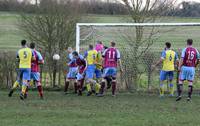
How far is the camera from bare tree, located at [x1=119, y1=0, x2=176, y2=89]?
79.2 ft

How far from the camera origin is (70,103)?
18453 millimetres

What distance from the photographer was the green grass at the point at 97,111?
13.9 m

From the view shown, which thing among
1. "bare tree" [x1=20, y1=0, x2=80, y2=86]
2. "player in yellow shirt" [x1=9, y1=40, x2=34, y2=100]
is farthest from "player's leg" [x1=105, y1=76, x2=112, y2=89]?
"bare tree" [x1=20, y1=0, x2=80, y2=86]

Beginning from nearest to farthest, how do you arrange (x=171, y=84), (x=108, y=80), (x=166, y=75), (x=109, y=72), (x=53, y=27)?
(x=166, y=75) → (x=171, y=84) → (x=109, y=72) → (x=108, y=80) → (x=53, y=27)

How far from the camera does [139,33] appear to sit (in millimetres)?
25141

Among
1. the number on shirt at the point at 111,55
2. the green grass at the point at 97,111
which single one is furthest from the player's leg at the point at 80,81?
the number on shirt at the point at 111,55

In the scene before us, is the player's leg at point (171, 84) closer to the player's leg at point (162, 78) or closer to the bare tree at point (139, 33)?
the player's leg at point (162, 78)

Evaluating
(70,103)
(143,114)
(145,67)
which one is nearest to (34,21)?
(145,67)

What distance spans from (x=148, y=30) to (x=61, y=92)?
5260 mm

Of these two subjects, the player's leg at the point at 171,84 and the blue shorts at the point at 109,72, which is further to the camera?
the blue shorts at the point at 109,72

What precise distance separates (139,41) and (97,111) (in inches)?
360

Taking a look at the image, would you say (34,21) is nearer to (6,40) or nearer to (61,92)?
(61,92)

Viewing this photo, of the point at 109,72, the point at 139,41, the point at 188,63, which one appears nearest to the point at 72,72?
the point at 109,72

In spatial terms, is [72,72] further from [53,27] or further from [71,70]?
[53,27]
